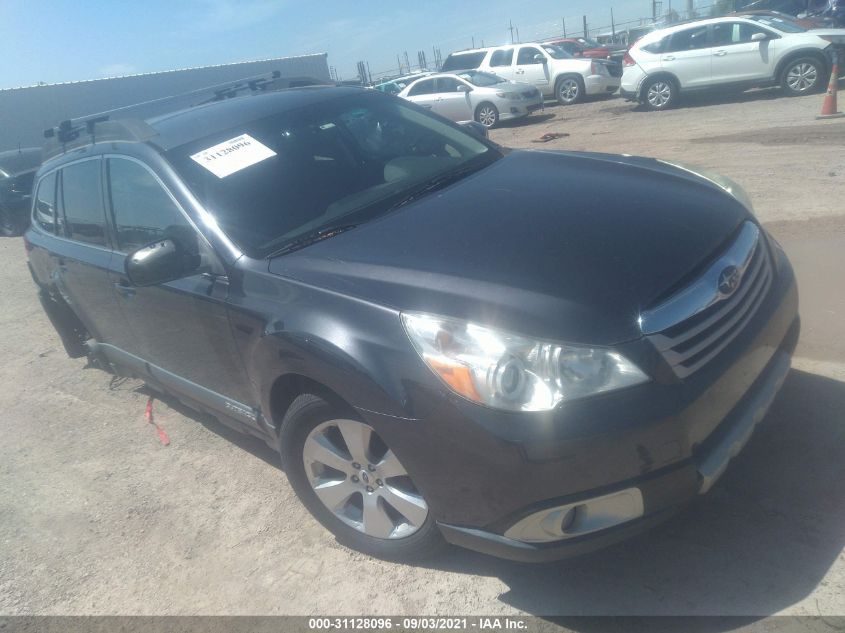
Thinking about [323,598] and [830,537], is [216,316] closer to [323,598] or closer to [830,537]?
[323,598]

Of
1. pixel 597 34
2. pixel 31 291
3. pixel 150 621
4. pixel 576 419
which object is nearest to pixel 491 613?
pixel 576 419

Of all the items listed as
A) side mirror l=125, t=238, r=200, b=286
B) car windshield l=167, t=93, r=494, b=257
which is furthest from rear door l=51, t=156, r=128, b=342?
side mirror l=125, t=238, r=200, b=286

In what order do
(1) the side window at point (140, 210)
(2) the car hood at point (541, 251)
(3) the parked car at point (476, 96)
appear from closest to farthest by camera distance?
(2) the car hood at point (541, 251), (1) the side window at point (140, 210), (3) the parked car at point (476, 96)

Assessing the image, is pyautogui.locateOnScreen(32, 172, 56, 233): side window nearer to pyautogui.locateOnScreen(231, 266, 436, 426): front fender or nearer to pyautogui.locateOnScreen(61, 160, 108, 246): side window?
pyautogui.locateOnScreen(61, 160, 108, 246): side window

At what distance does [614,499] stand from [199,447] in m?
2.81

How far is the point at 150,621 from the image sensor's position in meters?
2.95

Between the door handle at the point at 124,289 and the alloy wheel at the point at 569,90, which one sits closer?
the door handle at the point at 124,289

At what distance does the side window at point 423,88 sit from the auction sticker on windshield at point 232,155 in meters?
15.0

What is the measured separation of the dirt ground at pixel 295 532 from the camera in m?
2.60

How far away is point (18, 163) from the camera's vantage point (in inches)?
577

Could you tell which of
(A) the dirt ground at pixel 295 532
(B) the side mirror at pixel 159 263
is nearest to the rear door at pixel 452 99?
(A) the dirt ground at pixel 295 532

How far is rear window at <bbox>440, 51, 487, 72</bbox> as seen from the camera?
818 inches

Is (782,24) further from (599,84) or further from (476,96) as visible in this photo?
(476,96)

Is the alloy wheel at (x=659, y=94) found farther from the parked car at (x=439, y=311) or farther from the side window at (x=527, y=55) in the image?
the parked car at (x=439, y=311)
